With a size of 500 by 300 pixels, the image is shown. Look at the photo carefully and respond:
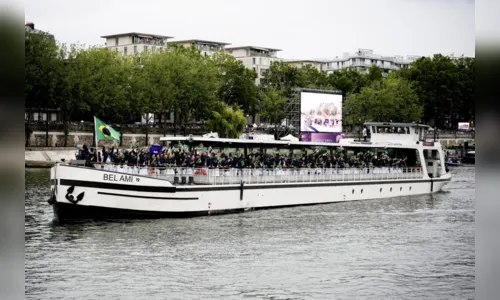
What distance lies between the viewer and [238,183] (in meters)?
29.2

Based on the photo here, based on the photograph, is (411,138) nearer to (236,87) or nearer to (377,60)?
(236,87)

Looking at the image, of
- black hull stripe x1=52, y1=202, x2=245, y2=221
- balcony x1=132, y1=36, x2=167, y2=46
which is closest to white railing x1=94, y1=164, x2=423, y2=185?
black hull stripe x1=52, y1=202, x2=245, y2=221

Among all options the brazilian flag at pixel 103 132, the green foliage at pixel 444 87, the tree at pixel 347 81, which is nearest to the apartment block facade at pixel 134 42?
the tree at pixel 347 81

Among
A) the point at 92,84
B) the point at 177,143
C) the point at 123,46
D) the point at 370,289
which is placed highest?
the point at 123,46

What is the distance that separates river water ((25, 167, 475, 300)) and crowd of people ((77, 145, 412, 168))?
7.35ft

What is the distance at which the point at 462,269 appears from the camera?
1883cm

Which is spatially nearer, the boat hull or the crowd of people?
the boat hull

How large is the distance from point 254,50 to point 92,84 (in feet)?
173

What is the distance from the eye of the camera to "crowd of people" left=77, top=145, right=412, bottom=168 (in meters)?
26.6

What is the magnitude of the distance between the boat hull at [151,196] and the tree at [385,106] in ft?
131

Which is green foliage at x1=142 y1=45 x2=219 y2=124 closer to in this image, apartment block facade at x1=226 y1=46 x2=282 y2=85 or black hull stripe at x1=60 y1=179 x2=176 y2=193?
black hull stripe at x1=60 y1=179 x2=176 y2=193

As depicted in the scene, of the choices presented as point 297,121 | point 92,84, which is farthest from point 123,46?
point 297,121

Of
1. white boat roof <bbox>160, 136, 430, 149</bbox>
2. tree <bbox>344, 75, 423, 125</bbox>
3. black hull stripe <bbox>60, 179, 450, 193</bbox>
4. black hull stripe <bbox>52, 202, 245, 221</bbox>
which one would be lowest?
black hull stripe <bbox>52, 202, 245, 221</bbox>
